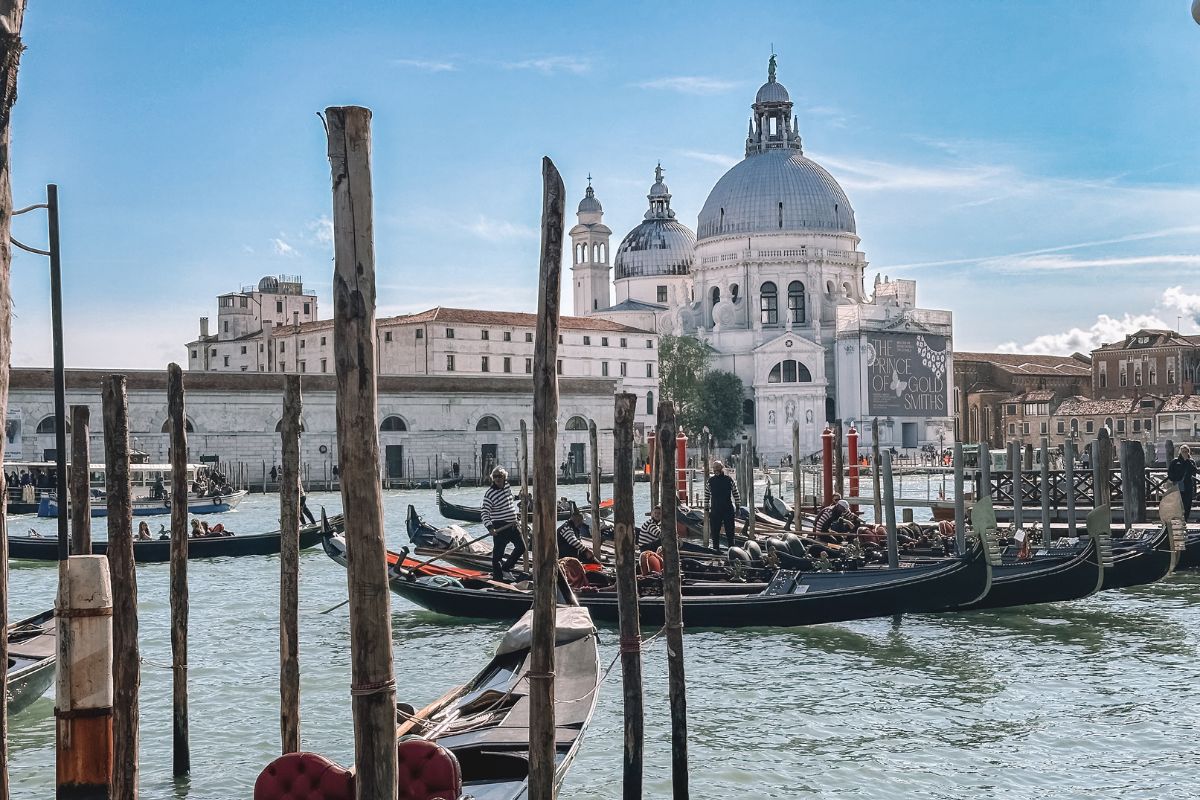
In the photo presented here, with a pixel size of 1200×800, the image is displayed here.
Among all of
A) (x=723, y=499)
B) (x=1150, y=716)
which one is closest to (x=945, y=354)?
(x=723, y=499)

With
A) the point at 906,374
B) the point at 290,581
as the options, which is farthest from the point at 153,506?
the point at 906,374

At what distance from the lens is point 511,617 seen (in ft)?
32.9

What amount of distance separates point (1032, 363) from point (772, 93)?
1781 cm

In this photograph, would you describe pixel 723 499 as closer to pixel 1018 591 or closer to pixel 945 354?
pixel 1018 591

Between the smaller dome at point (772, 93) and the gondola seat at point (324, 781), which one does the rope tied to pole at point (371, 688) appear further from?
the smaller dome at point (772, 93)

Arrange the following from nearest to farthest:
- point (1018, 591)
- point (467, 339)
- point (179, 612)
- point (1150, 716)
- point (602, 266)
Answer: point (179, 612), point (1150, 716), point (1018, 591), point (467, 339), point (602, 266)

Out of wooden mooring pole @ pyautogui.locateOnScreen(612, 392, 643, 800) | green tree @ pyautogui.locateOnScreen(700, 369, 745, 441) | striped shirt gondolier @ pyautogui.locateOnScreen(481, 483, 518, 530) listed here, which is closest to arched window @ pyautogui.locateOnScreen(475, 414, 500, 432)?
green tree @ pyautogui.locateOnScreen(700, 369, 745, 441)

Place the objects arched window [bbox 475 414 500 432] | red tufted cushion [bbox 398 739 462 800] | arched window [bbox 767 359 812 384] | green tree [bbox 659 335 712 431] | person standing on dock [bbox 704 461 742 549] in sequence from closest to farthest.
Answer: red tufted cushion [bbox 398 739 462 800], person standing on dock [bbox 704 461 742 549], arched window [bbox 475 414 500 432], green tree [bbox 659 335 712 431], arched window [bbox 767 359 812 384]

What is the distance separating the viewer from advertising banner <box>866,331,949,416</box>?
155 ft

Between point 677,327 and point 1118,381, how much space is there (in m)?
17.7

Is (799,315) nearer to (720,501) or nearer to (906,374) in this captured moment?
(906,374)

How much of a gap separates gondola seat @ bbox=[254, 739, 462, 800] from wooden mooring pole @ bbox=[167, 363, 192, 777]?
1.97 meters

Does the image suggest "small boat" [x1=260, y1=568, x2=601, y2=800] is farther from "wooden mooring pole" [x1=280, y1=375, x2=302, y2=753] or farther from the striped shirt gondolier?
the striped shirt gondolier

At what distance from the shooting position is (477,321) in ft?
137
